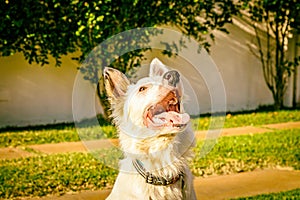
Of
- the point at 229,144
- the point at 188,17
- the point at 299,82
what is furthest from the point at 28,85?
the point at 299,82

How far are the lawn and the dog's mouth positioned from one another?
13.0 feet

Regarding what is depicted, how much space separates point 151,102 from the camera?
8.19 feet

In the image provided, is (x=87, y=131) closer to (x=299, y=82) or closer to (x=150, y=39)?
(x=150, y=39)

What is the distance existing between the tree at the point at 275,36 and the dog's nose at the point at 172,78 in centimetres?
918

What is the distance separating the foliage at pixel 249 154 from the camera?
20.1ft

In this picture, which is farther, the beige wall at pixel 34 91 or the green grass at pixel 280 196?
the beige wall at pixel 34 91

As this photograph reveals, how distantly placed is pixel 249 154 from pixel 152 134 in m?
4.45

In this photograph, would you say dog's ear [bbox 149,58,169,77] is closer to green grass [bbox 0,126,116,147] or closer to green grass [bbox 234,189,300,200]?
green grass [bbox 234,189,300,200]

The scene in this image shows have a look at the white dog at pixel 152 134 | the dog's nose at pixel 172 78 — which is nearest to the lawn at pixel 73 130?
the white dog at pixel 152 134

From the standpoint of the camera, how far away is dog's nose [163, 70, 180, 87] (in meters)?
2.47

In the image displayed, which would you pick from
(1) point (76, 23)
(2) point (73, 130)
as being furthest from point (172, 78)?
(1) point (76, 23)

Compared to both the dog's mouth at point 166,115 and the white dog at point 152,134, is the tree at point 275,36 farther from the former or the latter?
the dog's mouth at point 166,115

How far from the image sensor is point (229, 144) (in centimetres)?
755

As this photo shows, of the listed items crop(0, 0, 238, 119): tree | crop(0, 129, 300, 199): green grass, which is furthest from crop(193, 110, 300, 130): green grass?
crop(0, 0, 238, 119): tree
